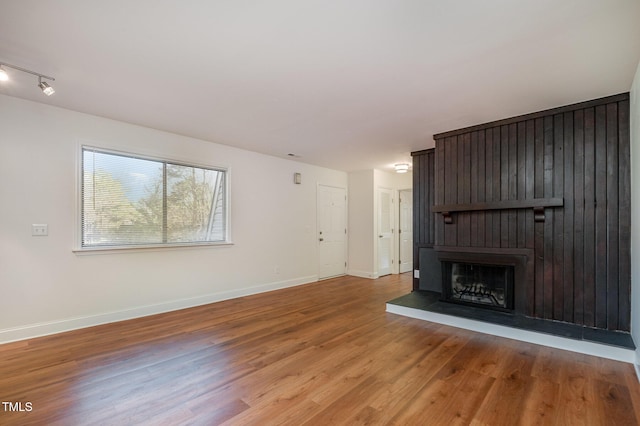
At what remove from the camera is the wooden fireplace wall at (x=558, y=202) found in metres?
3.04

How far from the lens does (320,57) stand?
2.30 metres

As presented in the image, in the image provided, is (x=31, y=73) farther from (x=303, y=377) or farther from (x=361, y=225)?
(x=361, y=225)

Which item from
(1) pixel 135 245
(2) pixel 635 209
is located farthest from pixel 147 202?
(2) pixel 635 209

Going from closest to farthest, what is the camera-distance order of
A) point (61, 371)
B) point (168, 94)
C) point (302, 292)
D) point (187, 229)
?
1. point (61, 371)
2. point (168, 94)
3. point (187, 229)
4. point (302, 292)

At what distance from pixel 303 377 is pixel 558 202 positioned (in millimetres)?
3228

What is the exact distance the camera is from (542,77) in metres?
2.62

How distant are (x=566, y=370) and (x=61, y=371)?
14.1ft

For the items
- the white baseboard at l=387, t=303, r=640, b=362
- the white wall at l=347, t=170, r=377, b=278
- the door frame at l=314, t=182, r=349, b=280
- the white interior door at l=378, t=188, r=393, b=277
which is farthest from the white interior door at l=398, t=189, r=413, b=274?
the white baseboard at l=387, t=303, r=640, b=362

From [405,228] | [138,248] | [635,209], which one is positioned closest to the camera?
[635,209]

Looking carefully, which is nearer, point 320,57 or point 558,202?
point 320,57

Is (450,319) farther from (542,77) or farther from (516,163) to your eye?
Answer: (542,77)

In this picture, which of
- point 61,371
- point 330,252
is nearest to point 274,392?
point 61,371

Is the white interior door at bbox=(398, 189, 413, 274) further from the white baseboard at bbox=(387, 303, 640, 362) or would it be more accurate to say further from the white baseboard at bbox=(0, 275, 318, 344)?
the white baseboard at bbox=(0, 275, 318, 344)

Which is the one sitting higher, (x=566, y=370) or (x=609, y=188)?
(x=609, y=188)
